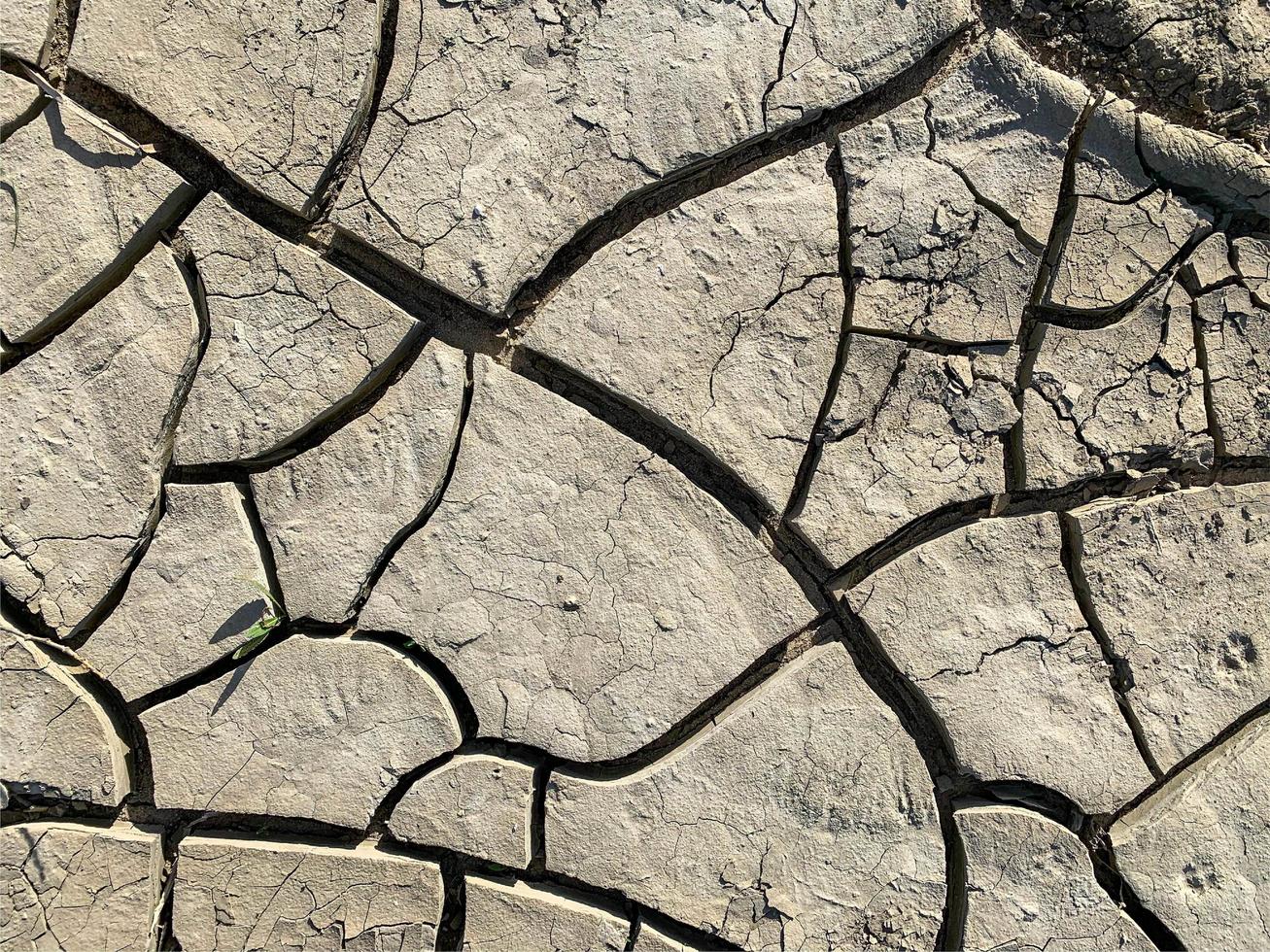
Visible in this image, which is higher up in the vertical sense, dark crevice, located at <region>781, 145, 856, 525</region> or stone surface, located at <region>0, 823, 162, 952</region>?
dark crevice, located at <region>781, 145, 856, 525</region>

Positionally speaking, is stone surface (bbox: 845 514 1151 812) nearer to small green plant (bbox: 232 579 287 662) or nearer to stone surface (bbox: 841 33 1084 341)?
stone surface (bbox: 841 33 1084 341)

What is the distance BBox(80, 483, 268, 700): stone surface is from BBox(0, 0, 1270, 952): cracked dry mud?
0.01m

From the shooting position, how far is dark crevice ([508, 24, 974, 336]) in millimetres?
1947

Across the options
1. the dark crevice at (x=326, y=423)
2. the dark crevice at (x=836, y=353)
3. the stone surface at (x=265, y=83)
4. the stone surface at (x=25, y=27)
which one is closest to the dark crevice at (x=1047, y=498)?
the dark crevice at (x=836, y=353)

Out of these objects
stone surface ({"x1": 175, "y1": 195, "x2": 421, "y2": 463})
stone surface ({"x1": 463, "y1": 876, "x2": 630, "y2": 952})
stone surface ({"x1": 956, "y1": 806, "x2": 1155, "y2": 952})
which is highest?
stone surface ({"x1": 175, "y1": 195, "x2": 421, "y2": 463})

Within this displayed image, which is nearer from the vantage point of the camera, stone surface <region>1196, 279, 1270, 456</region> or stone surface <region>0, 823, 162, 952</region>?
stone surface <region>0, 823, 162, 952</region>

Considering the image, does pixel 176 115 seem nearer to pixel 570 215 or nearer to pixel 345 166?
pixel 345 166

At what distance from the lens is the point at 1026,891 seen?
1927 mm

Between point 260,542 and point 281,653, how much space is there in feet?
0.86

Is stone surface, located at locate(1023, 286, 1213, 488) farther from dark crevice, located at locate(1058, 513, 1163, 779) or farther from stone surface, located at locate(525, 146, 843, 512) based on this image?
stone surface, located at locate(525, 146, 843, 512)

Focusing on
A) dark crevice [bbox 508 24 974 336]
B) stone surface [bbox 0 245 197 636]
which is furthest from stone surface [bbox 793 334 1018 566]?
stone surface [bbox 0 245 197 636]

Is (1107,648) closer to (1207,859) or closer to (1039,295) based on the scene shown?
(1207,859)

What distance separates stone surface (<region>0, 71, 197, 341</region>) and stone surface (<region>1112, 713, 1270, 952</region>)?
8.88ft

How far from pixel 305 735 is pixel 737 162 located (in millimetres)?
1672
